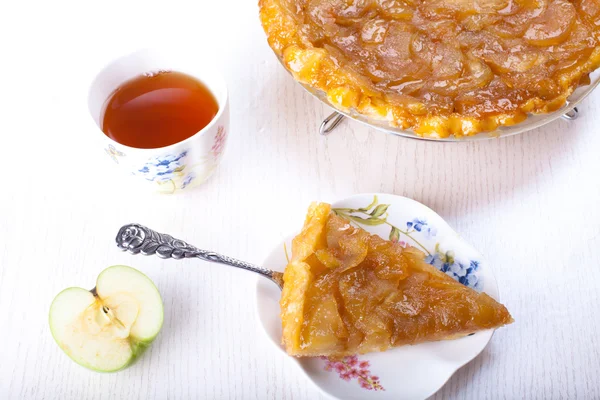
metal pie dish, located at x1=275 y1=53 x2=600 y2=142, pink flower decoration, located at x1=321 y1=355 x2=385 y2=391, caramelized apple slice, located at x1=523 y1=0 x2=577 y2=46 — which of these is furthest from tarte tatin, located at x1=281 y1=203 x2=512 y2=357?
caramelized apple slice, located at x1=523 y1=0 x2=577 y2=46

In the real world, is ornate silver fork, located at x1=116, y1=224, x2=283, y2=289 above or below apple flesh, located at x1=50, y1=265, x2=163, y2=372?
above

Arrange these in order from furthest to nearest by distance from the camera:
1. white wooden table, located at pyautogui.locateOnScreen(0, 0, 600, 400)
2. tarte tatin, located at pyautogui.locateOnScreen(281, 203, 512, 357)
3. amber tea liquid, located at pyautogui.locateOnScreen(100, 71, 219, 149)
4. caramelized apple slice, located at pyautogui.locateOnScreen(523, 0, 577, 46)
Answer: caramelized apple slice, located at pyautogui.locateOnScreen(523, 0, 577, 46), amber tea liquid, located at pyautogui.locateOnScreen(100, 71, 219, 149), white wooden table, located at pyautogui.locateOnScreen(0, 0, 600, 400), tarte tatin, located at pyautogui.locateOnScreen(281, 203, 512, 357)

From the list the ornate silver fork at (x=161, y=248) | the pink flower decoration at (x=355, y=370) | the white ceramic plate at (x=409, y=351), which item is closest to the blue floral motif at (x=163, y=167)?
the ornate silver fork at (x=161, y=248)

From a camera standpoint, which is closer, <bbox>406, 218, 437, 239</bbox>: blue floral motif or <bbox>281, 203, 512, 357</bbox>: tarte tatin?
<bbox>281, 203, 512, 357</bbox>: tarte tatin

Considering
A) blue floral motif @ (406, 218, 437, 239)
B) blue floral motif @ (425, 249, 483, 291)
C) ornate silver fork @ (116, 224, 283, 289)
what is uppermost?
ornate silver fork @ (116, 224, 283, 289)

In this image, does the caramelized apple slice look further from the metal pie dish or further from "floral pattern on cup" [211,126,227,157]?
"floral pattern on cup" [211,126,227,157]

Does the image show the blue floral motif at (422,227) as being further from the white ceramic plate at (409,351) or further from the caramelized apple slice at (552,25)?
the caramelized apple slice at (552,25)

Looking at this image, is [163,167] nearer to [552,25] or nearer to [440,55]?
[440,55]
